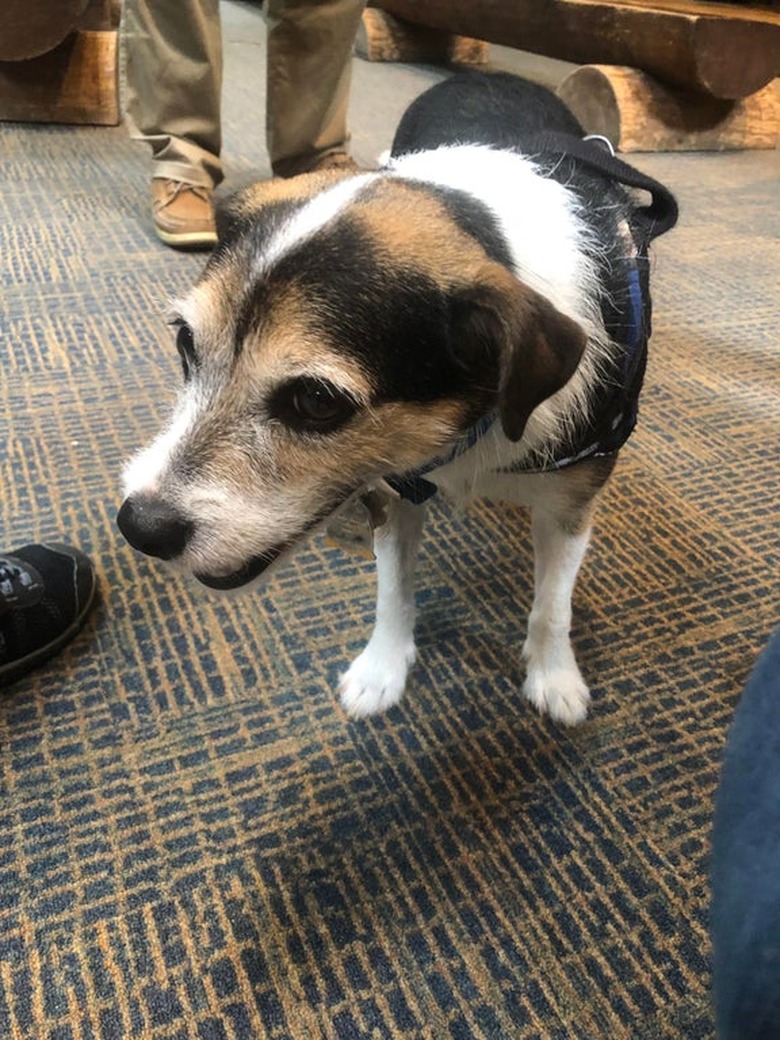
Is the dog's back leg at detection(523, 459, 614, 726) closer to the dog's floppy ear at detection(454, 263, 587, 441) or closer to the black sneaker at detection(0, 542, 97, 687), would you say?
the dog's floppy ear at detection(454, 263, 587, 441)

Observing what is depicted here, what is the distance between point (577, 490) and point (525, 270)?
35 cm

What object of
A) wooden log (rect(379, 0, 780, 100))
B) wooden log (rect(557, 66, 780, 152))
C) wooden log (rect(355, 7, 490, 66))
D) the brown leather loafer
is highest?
wooden log (rect(379, 0, 780, 100))

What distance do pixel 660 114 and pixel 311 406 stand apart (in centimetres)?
398

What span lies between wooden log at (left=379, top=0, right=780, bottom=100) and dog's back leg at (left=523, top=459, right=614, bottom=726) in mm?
3452

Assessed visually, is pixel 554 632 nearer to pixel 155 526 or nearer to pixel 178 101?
pixel 155 526

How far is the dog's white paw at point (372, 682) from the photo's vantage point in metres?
1.41

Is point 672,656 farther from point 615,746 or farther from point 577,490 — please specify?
point 577,490

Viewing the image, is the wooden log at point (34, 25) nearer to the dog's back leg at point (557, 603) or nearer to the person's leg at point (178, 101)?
the person's leg at point (178, 101)

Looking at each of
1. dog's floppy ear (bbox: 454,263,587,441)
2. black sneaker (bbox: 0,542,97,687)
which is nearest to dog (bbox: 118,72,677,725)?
dog's floppy ear (bbox: 454,263,587,441)

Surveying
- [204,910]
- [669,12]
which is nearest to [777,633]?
[204,910]

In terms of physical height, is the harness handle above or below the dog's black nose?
above

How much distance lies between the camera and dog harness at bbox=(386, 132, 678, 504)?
1.15 m

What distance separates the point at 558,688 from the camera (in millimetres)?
1426

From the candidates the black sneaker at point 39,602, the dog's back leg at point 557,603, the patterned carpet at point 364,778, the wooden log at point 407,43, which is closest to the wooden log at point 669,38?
the wooden log at point 407,43
